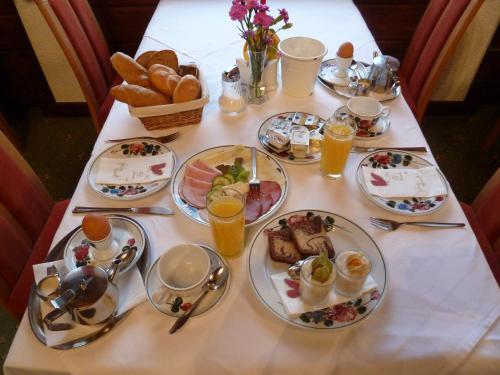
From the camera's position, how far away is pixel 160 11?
69.4 inches

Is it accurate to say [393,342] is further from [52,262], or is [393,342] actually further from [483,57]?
[483,57]

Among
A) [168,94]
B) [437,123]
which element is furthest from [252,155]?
[437,123]

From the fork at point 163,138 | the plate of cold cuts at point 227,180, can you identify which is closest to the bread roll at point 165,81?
the fork at point 163,138

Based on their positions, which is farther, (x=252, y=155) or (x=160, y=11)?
(x=160, y=11)

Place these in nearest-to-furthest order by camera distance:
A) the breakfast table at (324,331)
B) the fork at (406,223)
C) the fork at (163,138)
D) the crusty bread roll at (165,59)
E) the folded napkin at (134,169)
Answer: the breakfast table at (324,331), the fork at (406,223), the folded napkin at (134,169), the fork at (163,138), the crusty bread roll at (165,59)

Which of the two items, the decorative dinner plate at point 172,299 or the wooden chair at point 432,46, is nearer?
the decorative dinner plate at point 172,299

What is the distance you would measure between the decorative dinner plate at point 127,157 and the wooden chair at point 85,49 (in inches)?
25.2

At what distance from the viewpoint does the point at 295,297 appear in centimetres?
78

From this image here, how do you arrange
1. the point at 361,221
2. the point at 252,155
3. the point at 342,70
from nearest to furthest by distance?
1. the point at 361,221
2. the point at 252,155
3. the point at 342,70

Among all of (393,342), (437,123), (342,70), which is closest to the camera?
(393,342)

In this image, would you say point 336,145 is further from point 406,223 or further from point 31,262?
point 31,262

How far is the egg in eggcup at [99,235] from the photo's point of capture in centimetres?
82

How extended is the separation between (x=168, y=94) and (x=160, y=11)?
2.60 feet

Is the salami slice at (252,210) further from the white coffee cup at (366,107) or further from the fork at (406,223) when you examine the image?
the white coffee cup at (366,107)
